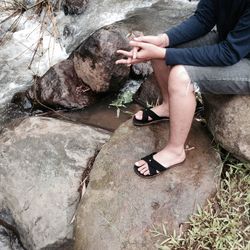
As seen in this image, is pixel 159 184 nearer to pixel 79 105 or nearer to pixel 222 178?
pixel 222 178

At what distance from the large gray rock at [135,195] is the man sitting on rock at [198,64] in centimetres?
10

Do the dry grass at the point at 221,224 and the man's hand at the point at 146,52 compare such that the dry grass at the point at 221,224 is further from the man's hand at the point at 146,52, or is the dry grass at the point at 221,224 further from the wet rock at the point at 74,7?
the wet rock at the point at 74,7

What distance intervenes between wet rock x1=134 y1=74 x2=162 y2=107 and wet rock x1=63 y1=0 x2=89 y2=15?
2.05 meters

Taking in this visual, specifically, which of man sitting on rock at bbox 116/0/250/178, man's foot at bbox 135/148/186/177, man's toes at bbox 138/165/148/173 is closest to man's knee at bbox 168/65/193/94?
man sitting on rock at bbox 116/0/250/178

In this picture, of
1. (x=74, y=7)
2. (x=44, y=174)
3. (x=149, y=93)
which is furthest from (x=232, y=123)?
(x=74, y=7)

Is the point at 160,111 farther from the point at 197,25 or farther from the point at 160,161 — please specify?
the point at 197,25

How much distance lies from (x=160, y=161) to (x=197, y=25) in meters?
0.95

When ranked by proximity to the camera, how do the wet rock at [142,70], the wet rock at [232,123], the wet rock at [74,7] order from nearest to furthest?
the wet rock at [232,123] → the wet rock at [142,70] → the wet rock at [74,7]

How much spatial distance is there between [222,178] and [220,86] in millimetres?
653

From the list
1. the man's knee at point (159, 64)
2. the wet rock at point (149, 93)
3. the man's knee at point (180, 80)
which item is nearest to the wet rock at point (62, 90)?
the wet rock at point (149, 93)

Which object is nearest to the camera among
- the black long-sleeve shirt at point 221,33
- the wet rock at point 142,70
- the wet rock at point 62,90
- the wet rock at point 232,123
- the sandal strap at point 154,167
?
the black long-sleeve shirt at point 221,33

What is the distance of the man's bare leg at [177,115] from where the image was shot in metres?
2.61

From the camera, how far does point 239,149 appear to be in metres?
2.76

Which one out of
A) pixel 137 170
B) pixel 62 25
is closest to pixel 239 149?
pixel 137 170
